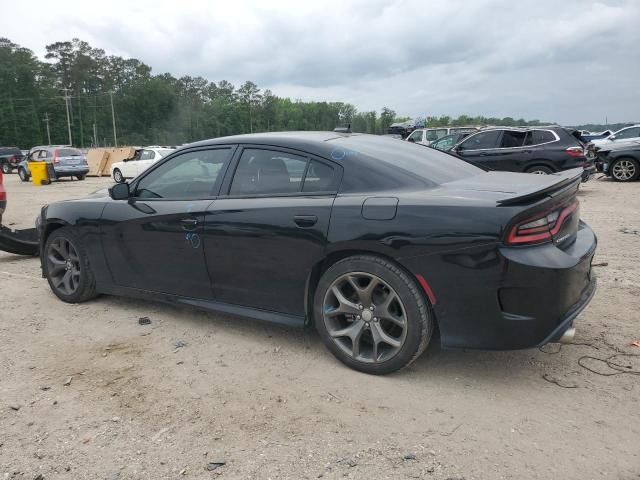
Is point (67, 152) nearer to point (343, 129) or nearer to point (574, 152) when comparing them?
point (574, 152)

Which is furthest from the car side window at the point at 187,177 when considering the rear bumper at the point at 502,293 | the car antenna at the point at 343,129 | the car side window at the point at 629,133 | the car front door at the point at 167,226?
the car side window at the point at 629,133

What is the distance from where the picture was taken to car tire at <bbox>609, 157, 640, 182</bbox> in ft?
48.4

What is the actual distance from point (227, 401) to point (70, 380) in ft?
3.69

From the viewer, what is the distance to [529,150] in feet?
39.9

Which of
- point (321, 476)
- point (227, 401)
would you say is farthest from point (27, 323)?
point (321, 476)

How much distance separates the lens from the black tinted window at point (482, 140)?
12.8 metres

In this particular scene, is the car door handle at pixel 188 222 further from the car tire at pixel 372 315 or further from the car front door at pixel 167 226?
the car tire at pixel 372 315

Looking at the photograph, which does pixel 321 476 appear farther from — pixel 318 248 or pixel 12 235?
pixel 12 235

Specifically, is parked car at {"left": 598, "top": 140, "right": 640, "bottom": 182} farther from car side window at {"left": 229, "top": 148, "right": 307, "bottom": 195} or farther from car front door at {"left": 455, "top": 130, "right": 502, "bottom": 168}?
car side window at {"left": 229, "top": 148, "right": 307, "bottom": 195}

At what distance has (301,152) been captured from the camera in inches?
140

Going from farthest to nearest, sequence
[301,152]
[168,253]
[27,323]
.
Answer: [27,323]
[168,253]
[301,152]

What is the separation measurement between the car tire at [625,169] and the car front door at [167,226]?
1461cm

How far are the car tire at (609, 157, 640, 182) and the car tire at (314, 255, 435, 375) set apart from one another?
574 inches

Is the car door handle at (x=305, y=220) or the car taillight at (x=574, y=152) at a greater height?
the car taillight at (x=574, y=152)
